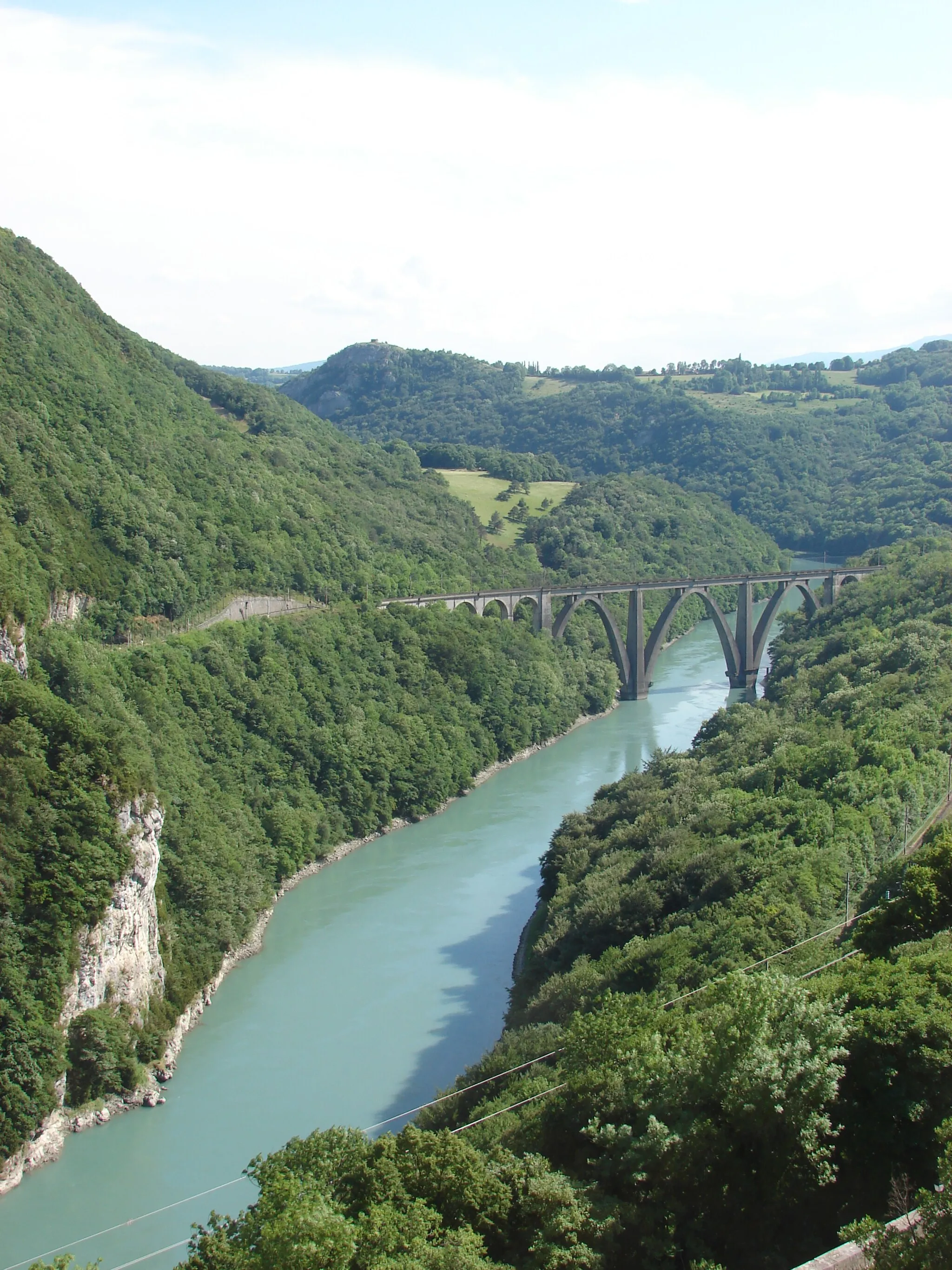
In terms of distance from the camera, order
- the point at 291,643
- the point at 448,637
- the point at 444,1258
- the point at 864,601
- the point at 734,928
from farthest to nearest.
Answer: the point at 864,601 < the point at 448,637 < the point at 291,643 < the point at 734,928 < the point at 444,1258

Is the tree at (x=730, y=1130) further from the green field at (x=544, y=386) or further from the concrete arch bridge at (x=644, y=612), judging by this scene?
the green field at (x=544, y=386)

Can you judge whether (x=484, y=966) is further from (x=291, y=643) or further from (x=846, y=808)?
(x=291, y=643)

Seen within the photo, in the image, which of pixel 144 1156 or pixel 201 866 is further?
pixel 201 866

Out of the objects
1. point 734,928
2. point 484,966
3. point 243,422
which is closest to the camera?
point 734,928

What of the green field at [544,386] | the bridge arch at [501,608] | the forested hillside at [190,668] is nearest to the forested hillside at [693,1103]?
the forested hillside at [190,668]

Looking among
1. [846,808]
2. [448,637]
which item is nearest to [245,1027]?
[846,808]

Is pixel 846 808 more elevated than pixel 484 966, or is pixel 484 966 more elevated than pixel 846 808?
pixel 846 808

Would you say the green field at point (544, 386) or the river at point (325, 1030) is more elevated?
the green field at point (544, 386)

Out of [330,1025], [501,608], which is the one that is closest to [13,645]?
[330,1025]
